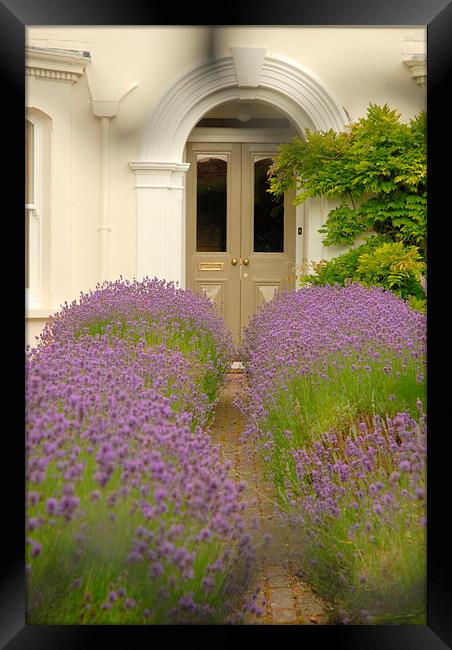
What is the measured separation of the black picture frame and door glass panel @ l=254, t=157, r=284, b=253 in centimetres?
666

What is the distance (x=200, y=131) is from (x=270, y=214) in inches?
43.0

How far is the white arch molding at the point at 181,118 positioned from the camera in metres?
7.75

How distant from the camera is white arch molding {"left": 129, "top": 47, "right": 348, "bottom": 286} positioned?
775cm

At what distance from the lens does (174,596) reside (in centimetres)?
216

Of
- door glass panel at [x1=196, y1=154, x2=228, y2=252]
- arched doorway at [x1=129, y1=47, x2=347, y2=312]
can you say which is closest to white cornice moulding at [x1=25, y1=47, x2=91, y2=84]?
arched doorway at [x1=129, y1=47, x2=347, y2=312]

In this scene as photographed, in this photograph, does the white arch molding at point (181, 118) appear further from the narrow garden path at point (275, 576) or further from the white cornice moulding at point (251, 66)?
the narrow garden path at point (275, 576)

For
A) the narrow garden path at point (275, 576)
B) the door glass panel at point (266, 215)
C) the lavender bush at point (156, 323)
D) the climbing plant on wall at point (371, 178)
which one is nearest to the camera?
the narrow garden path at point (275, 576)

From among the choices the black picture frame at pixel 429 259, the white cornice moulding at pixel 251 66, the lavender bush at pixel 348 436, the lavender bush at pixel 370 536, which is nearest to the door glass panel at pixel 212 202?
the white cornice moulding at pixel 251 66

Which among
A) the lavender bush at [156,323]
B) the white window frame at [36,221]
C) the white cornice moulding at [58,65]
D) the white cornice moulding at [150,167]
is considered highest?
the white cornice moulding at [58,65]

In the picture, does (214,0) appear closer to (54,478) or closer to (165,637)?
(54,478)

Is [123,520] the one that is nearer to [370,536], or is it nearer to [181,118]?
[370,536]

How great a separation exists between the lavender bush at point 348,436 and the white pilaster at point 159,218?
208cm
